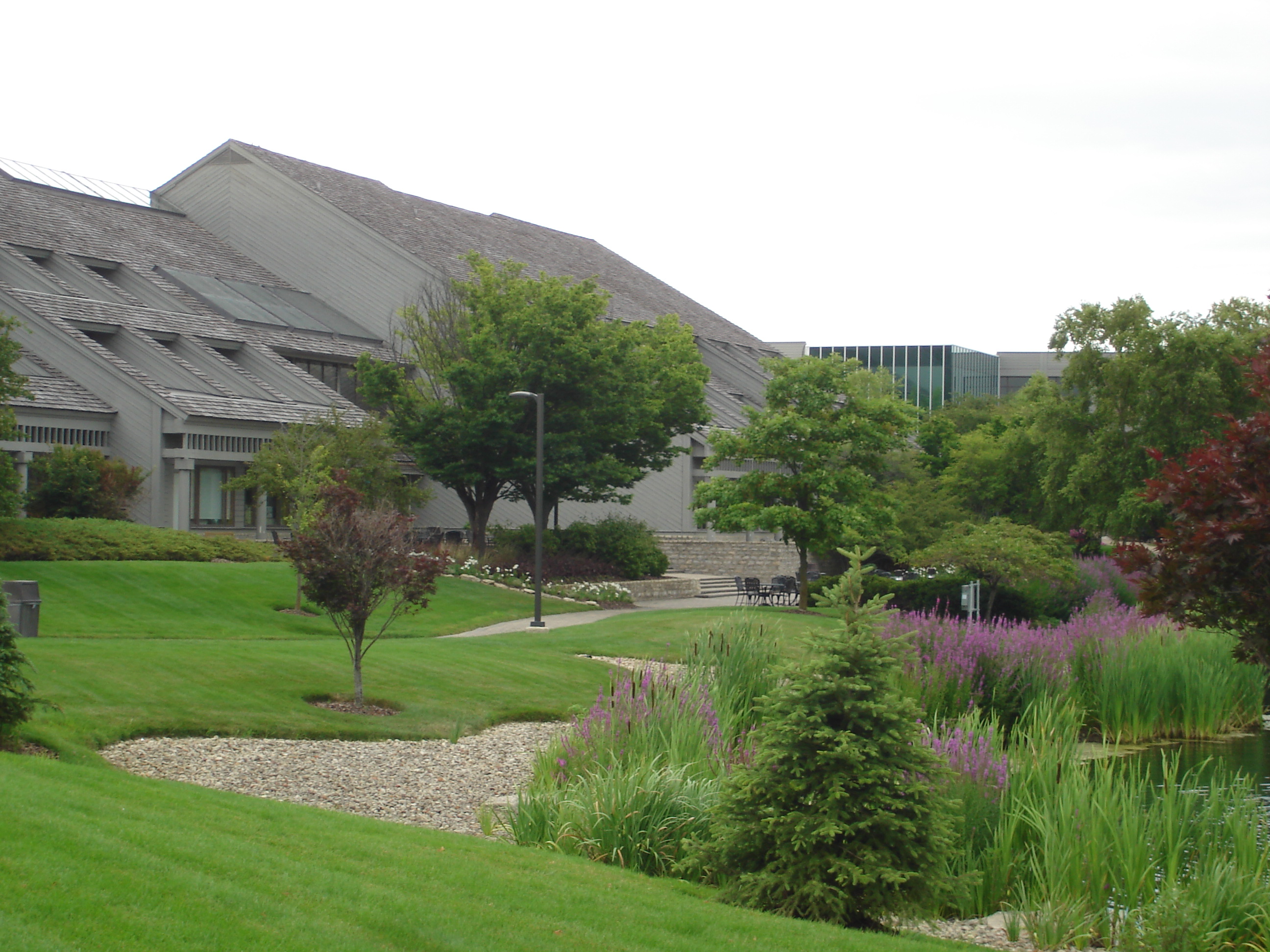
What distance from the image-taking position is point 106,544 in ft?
84.3

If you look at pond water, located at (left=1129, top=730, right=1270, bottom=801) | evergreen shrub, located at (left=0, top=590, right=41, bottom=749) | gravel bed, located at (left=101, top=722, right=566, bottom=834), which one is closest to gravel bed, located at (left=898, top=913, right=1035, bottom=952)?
gravel bed, located at (left=101, top=722, right=566, bottom=834)

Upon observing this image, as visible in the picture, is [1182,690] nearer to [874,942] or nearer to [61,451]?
[874,942]

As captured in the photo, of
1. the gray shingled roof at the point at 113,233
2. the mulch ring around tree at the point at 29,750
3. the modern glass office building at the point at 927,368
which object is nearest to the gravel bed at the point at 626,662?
the mulch ring around tree at the point at 29,750

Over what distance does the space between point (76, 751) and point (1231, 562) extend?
9.53 meters

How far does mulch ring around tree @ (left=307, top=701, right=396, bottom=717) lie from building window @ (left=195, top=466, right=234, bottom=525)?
19.2 meters

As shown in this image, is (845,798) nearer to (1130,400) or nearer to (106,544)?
(106,544)

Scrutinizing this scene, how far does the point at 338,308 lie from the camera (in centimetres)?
4597

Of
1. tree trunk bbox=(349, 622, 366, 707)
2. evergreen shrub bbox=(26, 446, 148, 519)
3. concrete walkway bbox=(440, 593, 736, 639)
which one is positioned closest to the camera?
tree trunk bbox=(349, 622, 366, 707)

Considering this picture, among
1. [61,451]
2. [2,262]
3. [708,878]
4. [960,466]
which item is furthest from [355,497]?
[960,466]

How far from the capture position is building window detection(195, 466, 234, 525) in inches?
1305

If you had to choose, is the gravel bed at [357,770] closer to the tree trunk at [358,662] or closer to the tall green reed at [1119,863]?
the tree trunk at [358,662]

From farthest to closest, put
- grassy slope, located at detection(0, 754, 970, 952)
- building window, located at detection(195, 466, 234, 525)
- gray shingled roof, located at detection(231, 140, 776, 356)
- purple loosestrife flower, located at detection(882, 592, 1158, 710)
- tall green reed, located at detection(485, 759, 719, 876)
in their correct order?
gray shingled roof, located at detection(231, 140, 776, 356), building window, located at detection(195, 466, 234, 525), purple loosestrife flower, located at detection(882, 592, 1158, 710), tall green reed, located at detection(485, 759, 719, 876), grassy slope, located at detection(0, 754, 970, 952)

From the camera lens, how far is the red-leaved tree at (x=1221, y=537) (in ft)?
28.5

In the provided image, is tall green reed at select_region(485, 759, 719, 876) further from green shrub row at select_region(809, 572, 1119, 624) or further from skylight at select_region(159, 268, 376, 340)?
skylight at select_region(159, 268, 376, 340)
